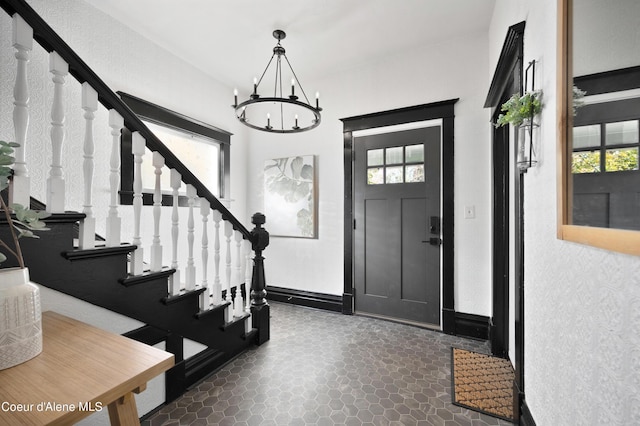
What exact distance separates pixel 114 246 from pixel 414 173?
2.68m

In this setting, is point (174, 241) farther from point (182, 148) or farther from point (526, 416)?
point (526, 416)

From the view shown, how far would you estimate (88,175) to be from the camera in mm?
1396

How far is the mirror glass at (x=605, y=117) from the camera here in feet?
2.14

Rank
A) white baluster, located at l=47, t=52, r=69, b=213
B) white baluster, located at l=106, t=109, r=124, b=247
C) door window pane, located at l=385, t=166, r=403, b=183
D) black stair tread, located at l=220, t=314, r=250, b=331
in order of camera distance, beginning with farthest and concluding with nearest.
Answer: door window pane, located at l=385, t=166, r=403, b=183
black stair tread, located at l=220, t=314, r=250, b=331
white baluster, located at l=106, t=109, r=124, b=247
white baluster, located at l=47, t=52, r=69, b=213

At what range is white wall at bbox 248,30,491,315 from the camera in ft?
8.96

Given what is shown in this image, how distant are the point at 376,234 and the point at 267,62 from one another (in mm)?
2349

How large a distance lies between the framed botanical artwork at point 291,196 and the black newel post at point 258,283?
3.51 feet

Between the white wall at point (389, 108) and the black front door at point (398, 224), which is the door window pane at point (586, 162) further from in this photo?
the black front door at point (398, 224)

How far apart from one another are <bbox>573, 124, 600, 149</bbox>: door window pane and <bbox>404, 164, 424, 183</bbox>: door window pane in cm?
208

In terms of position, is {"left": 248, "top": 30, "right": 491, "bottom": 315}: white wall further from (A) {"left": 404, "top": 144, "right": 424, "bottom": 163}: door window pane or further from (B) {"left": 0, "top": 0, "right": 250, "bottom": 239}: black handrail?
(B) {"left": 0, "top": 0, "right": 250, "bottom": 239}: black handrail

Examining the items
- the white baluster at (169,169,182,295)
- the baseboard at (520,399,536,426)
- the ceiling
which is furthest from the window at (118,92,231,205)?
the baseboard at (520,399,536,426)

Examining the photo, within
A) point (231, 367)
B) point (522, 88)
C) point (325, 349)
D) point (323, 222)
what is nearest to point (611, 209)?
point (522, 88)

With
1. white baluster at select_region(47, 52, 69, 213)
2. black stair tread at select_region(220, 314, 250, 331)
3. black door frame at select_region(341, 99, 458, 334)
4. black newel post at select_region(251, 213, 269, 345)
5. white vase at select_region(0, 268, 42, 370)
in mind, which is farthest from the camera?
black door frame at select_region(341, 99, 458, 334)

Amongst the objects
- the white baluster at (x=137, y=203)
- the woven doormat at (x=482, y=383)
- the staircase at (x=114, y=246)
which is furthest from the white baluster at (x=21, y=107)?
the woven doormat at (x=482, y=383)
